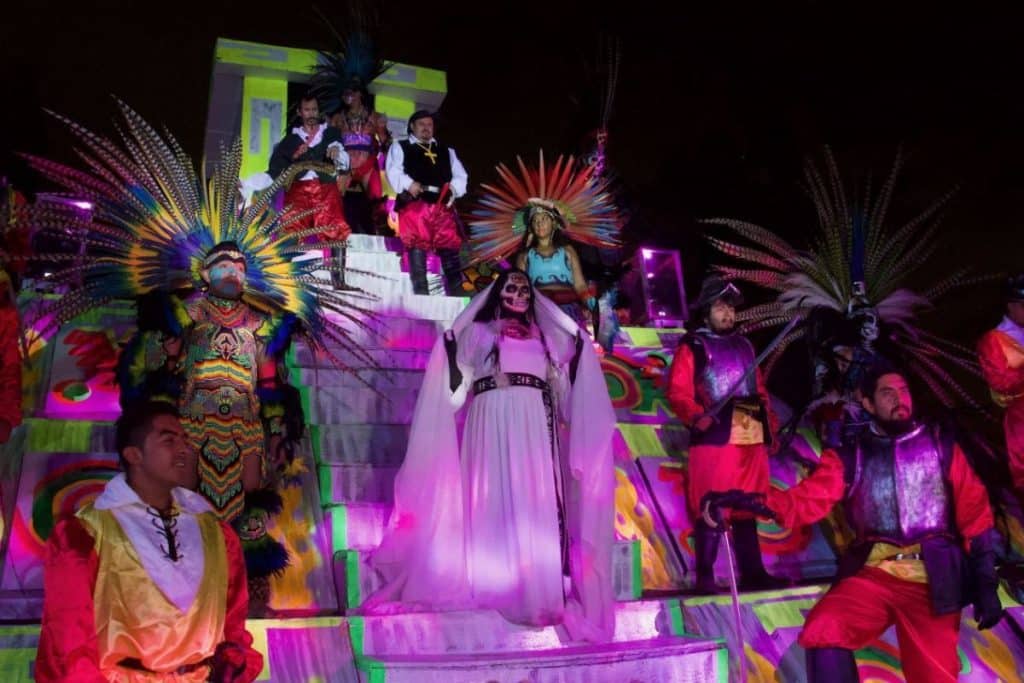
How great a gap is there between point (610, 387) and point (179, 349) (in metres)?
3.29

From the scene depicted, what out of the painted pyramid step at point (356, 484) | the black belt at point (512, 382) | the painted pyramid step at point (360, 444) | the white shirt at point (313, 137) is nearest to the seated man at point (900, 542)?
the black belt at point (512, 382)

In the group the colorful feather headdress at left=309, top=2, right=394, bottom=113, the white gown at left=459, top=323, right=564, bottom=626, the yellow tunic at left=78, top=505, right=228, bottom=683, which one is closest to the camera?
the yellow tunic at left=78, top=505, right=228, bottom=683

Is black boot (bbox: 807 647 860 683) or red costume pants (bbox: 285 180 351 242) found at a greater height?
red costume pants (bbox: 285 180 351 242)

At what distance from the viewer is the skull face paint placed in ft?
17.2

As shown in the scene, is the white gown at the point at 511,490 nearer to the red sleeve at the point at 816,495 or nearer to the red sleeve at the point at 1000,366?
the red sleeve at the point at 816,495

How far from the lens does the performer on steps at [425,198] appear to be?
26.2ft

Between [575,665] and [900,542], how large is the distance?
152 centimetres

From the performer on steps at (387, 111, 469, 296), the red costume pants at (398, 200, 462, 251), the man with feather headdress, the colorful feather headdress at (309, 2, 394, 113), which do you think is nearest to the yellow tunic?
the man with feather headdress

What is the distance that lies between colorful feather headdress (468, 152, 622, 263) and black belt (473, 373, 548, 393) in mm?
1752

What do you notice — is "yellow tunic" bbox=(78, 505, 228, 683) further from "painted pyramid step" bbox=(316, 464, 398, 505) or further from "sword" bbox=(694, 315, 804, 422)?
"sword" bbox=(694, 315, 804, 422)

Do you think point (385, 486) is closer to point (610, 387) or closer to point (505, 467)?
point (505, 467)

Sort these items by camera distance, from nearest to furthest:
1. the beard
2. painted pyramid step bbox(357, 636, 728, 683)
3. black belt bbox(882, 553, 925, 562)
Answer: painted pyramid step bbox(357, 636, 728, 683), black belt bbox(882, 553, 925, 562), the beard

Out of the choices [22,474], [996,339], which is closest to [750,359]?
[996,339]

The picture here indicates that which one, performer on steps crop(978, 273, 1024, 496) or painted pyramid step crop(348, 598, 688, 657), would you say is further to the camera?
performer on steps crop(978, 273, 1024, 496)
